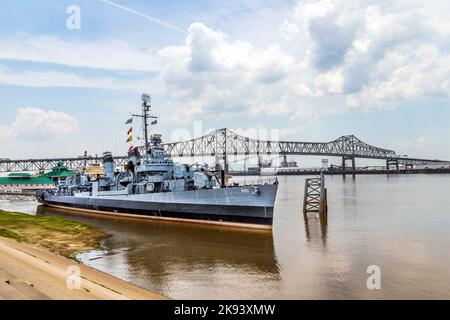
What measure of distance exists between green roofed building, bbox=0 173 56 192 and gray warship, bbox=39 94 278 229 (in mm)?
63038

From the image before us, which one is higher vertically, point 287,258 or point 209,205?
point 209,205

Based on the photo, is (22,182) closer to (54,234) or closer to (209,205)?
(54,234)

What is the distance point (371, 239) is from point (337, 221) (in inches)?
392

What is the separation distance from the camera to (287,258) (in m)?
25.0

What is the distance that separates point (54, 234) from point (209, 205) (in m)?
13.9

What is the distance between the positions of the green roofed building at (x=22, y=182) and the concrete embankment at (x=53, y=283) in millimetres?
106018

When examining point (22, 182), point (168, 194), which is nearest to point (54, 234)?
point (168, 194)

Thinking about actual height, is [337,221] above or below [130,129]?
below

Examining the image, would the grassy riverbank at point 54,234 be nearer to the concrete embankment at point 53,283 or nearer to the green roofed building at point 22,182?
the concrete embankment at point 53,283

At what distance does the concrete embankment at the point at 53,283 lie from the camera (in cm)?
1319

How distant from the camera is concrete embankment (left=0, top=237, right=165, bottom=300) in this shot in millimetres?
13188
